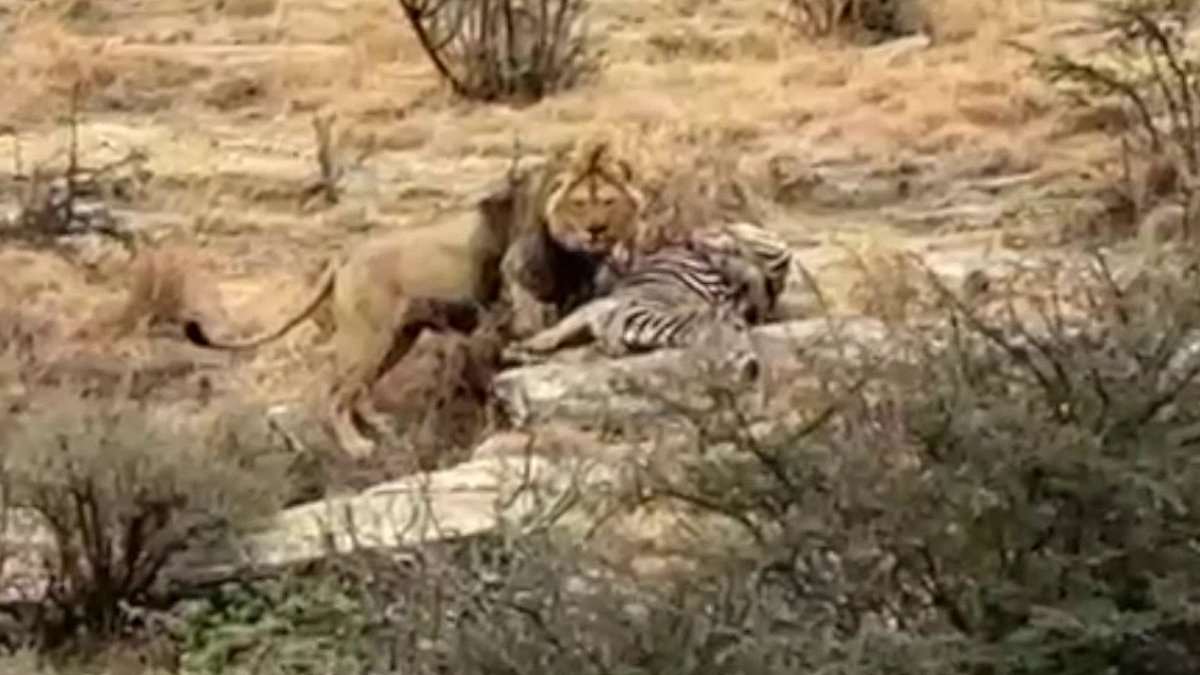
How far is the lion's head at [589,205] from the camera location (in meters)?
10.3

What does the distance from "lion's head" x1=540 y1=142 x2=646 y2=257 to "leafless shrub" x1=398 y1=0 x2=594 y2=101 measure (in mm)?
3631

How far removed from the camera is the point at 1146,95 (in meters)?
12.6

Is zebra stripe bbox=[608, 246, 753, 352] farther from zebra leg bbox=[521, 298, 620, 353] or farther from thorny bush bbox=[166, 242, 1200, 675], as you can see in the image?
thorny bush bbox=[166, 242, 1200, 675]

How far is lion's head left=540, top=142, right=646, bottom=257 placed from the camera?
10.3 m

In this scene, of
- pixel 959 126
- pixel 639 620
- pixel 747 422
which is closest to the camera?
pixel 639 620

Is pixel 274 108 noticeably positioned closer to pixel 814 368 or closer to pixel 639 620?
pixel 814 368

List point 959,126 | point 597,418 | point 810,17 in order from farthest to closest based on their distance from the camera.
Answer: point 810,17 < point 959,126 < point 597,418

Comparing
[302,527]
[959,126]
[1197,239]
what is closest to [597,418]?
[302,527]

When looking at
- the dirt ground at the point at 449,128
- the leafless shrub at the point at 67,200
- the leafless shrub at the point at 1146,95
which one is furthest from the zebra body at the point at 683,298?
the leafless shrub at the point at 67,200

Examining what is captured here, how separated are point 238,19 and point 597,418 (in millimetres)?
6970

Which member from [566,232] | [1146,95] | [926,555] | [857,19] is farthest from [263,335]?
[926,555]

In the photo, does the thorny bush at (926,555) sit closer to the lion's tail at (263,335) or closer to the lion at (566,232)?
the lion at (566,232)

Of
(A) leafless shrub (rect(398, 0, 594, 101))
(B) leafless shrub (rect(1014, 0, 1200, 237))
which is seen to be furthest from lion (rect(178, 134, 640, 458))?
(A) leafless shrub (rect(398, 0, 594, 101))

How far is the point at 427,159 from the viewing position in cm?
1298
